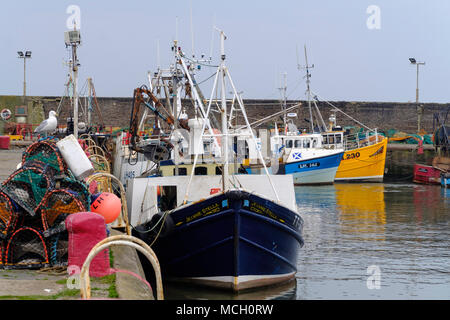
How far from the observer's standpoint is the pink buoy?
28.2 ft

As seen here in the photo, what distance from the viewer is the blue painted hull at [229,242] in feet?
35.7

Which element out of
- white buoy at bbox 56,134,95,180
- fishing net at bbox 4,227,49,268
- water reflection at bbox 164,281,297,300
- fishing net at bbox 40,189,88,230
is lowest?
water reflection at bbox 164,281,297,300

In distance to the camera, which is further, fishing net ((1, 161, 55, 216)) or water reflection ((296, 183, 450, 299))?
water reflection ((296, 183, 450, 299))

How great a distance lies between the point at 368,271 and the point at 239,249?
4.11 m

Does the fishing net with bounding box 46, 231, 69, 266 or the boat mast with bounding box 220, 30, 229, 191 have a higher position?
the boat mast with bounding box 220, 30, 229, 191

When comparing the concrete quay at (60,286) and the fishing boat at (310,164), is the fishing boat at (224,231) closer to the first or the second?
the concrete quay at (60,286)

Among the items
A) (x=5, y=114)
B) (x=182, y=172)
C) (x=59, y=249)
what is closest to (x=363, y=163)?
(x=5, y=114)

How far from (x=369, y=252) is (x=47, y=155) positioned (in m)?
8.85

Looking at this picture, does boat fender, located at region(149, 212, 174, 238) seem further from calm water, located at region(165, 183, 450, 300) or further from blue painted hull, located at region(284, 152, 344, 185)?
blue painted hull, located at region(284, 152, 344, 185)

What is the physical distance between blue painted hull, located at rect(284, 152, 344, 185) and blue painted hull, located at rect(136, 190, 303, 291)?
26.8m

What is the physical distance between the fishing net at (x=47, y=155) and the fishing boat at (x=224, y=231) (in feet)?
6.98

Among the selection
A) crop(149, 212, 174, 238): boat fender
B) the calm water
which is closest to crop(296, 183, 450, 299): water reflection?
the calm water

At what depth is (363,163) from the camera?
4166 centimetres

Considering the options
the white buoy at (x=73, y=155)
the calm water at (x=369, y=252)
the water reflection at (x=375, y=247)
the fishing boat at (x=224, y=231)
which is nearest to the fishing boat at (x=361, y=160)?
the water reflection at (x=375, y=247)
